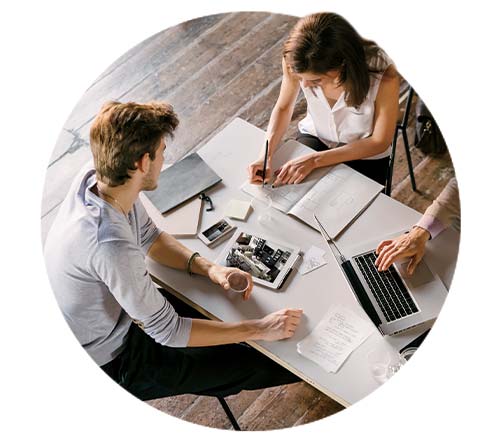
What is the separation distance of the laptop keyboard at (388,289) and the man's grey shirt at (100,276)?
559 mm

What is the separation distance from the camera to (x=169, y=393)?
6.58 feet

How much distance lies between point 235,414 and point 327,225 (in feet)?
2.94

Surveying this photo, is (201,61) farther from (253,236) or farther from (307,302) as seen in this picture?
(307,302)

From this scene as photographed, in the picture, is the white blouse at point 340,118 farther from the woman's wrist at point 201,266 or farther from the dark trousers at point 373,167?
Answer: the woman's wrist at point 201,266

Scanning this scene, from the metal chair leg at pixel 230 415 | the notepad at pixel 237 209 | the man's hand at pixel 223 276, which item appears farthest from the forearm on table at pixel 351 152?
the metal chair leg at pixel 230 415

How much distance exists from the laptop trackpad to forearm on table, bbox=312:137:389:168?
Result: 46 centimetres

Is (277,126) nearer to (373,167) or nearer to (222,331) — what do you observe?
(373,167)

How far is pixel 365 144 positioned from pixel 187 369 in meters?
1.00

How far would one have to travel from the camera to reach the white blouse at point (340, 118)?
84.9 inches

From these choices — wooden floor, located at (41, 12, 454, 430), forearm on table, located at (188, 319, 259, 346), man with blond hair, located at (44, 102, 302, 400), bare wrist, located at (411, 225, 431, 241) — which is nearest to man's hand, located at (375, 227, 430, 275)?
bare wrist, located at (411, 225, 431, 241)

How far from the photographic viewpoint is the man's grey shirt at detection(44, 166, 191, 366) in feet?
5.47

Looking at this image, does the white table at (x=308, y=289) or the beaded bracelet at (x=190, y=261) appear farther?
the beaded bracelet at (x=190, y=261)

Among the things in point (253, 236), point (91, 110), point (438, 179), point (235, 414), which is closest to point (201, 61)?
point (91, 110)

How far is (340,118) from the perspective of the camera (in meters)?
2.26
